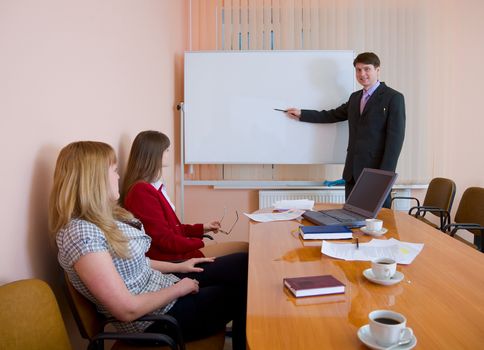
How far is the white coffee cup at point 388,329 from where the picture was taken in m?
0.90

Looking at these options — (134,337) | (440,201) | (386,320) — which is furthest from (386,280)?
(440,201)

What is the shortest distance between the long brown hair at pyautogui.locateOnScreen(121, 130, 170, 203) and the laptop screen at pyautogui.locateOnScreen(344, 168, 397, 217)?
109cm

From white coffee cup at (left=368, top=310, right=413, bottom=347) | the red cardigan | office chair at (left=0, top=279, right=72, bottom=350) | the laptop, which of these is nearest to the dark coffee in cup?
white coffee cup at (left=368, top=310, right=413, bottom=347)

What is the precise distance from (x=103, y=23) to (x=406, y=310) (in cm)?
179

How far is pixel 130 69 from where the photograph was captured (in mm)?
2457

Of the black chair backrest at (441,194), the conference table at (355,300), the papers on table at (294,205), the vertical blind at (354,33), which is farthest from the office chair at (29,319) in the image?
the vertical blind at (354,33)

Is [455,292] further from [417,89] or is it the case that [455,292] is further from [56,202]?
[417,89]

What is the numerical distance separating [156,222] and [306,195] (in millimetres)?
1947

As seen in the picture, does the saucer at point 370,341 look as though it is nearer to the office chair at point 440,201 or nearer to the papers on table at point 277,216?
the papers on table at point 277,216

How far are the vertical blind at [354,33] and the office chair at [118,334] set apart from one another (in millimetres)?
2585

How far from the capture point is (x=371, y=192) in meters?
2.28

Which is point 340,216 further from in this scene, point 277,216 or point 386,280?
point 386,280

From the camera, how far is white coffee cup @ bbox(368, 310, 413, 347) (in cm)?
90

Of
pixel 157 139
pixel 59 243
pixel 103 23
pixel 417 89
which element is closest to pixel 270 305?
pixel 59 243
